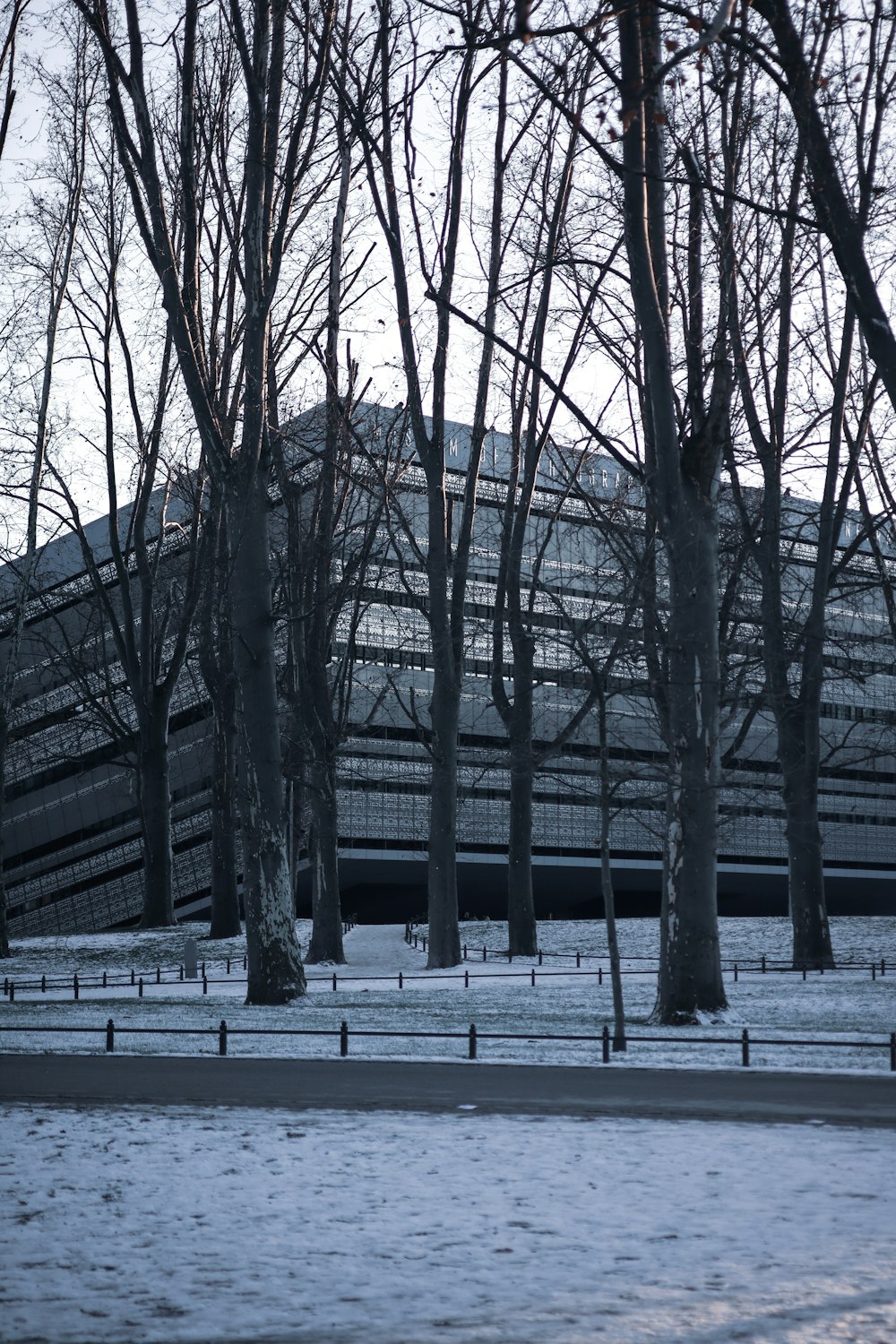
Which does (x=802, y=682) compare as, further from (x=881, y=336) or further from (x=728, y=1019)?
(x=881, y=336)

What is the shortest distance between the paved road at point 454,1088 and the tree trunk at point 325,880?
624 inches

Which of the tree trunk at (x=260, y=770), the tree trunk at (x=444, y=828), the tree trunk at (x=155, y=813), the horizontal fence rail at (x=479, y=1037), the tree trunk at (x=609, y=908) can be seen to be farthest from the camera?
the tree trunk at (x=155, y=813)

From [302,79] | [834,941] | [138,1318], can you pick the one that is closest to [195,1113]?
[138,1318]

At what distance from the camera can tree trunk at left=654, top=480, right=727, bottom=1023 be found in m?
17.4

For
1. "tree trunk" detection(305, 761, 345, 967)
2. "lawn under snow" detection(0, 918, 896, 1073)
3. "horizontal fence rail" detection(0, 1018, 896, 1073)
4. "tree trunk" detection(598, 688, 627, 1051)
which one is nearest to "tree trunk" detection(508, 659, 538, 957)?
"lawn under snow" detection(0, 918, 896, 1073)

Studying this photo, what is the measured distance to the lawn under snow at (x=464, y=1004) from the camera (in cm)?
1622

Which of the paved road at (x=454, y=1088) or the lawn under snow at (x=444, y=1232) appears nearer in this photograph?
the lawn under snow at (x=444, y=1232)

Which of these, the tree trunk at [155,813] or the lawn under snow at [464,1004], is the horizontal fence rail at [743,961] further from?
the tree trunk at [155,813]

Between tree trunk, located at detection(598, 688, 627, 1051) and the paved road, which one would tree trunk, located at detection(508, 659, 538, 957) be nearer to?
tree trunk, located at detection(598, 688, 627, 1051)

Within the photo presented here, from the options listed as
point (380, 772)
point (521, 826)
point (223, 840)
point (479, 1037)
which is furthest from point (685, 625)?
point (380, 772)

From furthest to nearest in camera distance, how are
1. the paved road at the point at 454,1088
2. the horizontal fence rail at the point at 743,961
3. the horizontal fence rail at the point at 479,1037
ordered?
1. the horizontal fence rail at the point at 743,961
2. the horizontal fence rail at the point at 479,1037
3. the paved road at the point at 454,1088

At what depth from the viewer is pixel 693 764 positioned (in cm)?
1734

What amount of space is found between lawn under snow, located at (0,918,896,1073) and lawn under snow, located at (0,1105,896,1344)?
17.5ft

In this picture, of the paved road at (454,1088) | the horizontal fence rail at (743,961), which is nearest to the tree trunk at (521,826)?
the horizontal fence rail at (743,961)
